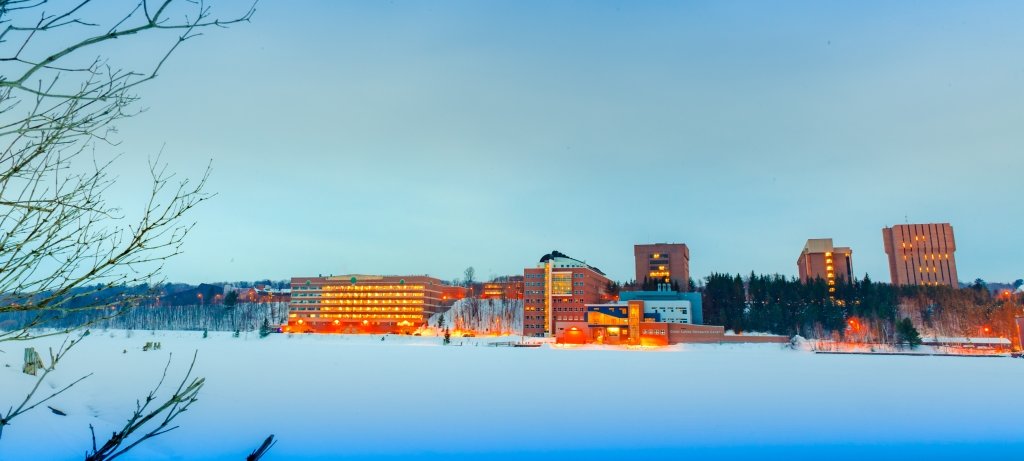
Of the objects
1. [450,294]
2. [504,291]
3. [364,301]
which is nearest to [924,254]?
[504,291]

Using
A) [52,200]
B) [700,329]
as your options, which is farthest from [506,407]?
[700,329]

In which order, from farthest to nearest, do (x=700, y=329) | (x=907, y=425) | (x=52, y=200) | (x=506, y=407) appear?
(x=700, y=329)
(x=506, y=407)
(x=907, y=425)
(x=52, y=200)

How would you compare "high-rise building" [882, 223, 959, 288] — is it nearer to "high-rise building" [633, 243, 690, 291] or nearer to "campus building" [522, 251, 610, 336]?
"high-rise building" [633, 243, 690, 291]

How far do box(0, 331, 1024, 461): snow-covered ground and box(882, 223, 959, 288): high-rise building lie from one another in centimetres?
11284

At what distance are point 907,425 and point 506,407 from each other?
1329 centimetres

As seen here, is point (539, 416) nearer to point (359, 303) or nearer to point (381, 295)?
point (381, 295)

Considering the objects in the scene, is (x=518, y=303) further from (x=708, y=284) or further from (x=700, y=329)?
(x=700, y=329)

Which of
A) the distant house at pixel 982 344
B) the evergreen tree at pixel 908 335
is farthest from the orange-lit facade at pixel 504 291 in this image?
the distant house at pixel 982 344

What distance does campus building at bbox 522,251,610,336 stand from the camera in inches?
3162

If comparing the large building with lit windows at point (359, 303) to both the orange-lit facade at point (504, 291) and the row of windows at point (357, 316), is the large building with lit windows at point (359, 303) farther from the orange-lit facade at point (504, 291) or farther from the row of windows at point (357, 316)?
the orange-lit facade at point (504, 291)

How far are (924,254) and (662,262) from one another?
63935mm

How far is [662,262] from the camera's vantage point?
11762 cm

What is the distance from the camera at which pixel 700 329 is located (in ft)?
227

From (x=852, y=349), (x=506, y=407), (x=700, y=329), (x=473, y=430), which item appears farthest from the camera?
(x=700, y=329)
